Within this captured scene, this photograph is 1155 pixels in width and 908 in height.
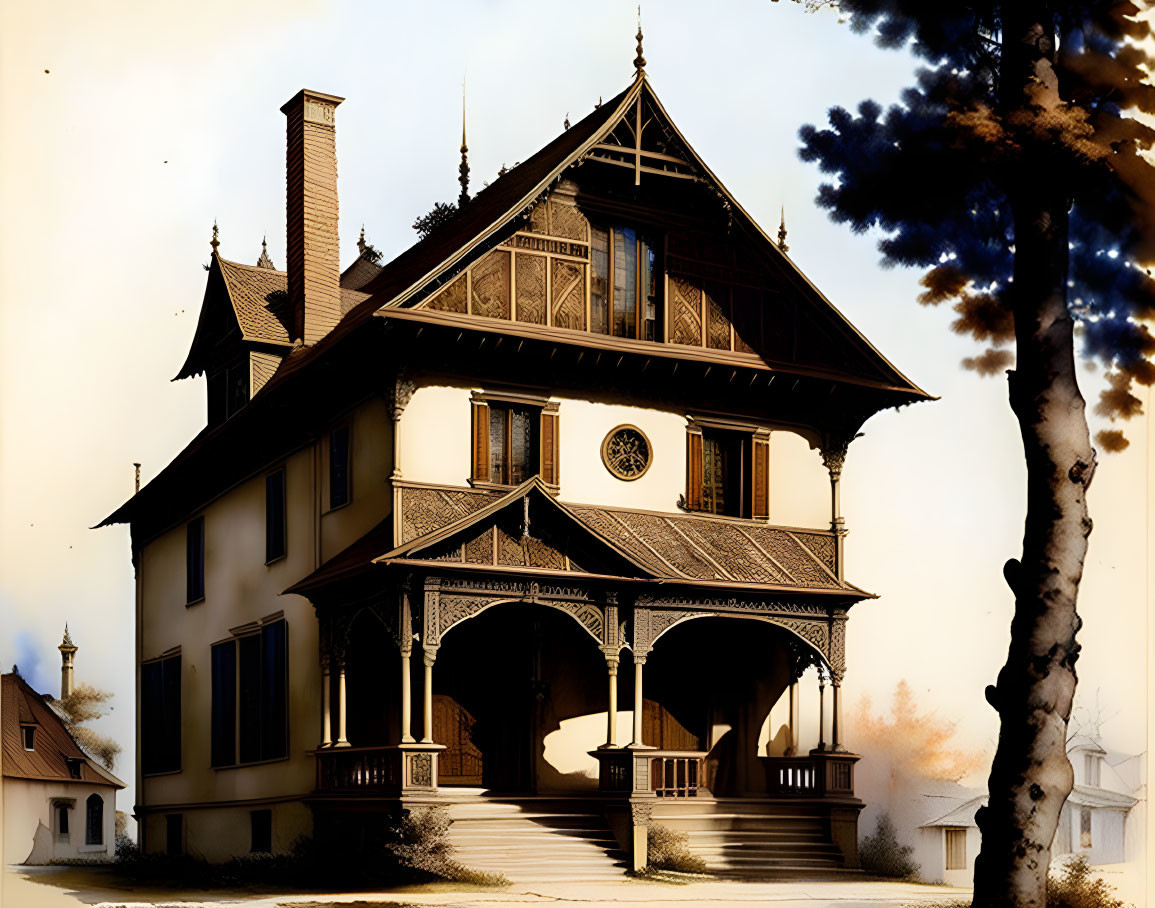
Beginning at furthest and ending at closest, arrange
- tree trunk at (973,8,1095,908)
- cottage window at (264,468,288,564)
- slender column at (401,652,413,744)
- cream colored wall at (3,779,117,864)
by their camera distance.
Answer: cream colored wall at (3,779,117,864) → cottage window at (264,468,288,564) → slender column at (401,652,413,744) → tree trunk at (973,8,1095,908)

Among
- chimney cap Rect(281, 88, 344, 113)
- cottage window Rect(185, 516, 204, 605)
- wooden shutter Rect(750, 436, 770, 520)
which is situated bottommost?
cottage window Rect(185, 516, 204, 605)

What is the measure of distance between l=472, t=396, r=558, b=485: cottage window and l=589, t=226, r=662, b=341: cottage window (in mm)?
1704

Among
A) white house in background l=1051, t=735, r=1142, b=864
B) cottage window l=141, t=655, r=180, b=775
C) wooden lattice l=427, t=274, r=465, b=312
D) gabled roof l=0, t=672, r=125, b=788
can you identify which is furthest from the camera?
cottage window l=141, t=655, r=180, b=775

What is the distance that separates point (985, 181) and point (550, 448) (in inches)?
352

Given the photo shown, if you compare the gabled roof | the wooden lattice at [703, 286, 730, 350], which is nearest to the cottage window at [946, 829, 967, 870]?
the wooden lattice at [703, 286, 730, 350]

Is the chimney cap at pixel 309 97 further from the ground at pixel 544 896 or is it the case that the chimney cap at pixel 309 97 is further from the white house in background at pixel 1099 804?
the white house in background at pixel 1099 804

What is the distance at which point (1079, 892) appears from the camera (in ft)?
66.3

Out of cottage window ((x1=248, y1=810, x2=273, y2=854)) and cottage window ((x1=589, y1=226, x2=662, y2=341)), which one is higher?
cottage window ((x1=589, y1=226, x2=662, y2=341))

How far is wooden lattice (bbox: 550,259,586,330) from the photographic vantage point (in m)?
26.8

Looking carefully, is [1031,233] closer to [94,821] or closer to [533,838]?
[533,838]

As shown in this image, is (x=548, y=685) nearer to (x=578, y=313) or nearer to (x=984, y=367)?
(x=578, y=313)

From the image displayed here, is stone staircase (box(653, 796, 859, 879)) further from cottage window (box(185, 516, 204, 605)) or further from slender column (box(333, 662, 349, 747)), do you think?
cottage window (box(185, 516, 204, 605))

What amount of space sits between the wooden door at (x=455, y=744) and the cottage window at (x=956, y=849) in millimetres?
7866

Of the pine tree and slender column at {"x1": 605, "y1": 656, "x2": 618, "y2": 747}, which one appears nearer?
the pine tree
